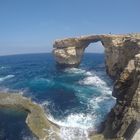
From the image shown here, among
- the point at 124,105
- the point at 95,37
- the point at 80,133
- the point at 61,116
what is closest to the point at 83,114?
the point at 61,116

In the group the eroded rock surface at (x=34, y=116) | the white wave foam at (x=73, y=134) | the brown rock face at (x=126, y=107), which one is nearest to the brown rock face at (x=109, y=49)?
the brown rock face at (x=126, y=107)

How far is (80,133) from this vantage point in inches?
1308

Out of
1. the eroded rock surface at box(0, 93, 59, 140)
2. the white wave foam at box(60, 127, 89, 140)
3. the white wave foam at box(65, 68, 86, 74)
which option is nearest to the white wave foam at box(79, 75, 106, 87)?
the white wave foam at box(65, 68, 86, 74)

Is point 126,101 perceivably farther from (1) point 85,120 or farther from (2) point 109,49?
(2) point 109,49

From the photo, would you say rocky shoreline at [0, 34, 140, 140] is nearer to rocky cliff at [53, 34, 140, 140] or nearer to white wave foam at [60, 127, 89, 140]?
rocky cliff at [53, 34, 140, 140]

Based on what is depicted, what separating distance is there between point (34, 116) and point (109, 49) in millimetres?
30166

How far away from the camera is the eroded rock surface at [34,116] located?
32938 millimetres

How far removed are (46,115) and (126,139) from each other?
13739 mm

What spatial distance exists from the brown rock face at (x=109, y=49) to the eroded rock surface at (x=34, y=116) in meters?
17.3

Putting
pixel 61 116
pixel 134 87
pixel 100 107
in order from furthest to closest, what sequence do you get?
pixel 100 107, pixel 61 116, pixel 134 87

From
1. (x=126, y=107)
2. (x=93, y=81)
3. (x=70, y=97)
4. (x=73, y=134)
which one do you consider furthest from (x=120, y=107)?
(x=93, y=81)

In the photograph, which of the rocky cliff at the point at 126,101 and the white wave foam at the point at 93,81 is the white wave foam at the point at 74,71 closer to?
the white wave foam at the point at 93,81

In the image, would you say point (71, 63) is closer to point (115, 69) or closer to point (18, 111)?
point (115, 69)

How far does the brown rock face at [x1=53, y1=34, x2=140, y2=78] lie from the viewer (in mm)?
49575
